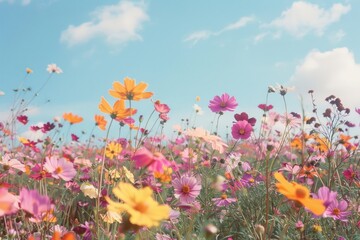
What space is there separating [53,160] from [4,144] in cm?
261

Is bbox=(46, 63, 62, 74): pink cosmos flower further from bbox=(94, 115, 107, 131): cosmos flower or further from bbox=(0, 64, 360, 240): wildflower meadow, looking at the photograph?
bbox=(94, 115, 107, 131): cosmos flower

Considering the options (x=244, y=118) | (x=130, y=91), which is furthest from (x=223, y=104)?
(x=130, y=91)

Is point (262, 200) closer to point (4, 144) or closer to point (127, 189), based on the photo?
point (127, 189)

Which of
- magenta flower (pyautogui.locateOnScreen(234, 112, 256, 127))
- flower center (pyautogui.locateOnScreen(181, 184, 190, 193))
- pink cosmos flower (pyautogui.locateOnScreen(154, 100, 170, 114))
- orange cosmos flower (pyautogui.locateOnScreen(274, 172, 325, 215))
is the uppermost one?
magenta flower (pyautogui.locateOnScreen(234, 112, 256, 127))

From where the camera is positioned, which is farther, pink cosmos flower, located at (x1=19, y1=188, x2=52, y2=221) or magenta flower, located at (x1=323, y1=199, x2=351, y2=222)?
magenta flower, located at (x1=323, y1=199, x2=351, y2=222)

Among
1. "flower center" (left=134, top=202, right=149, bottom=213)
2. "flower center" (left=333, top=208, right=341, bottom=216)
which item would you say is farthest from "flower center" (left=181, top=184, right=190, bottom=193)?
"flower center" (left=134, top=202, right=149, bottom=213)

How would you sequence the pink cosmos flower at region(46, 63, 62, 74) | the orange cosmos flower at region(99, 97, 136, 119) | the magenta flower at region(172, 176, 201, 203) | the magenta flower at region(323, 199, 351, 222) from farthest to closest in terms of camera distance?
the pink cosmos flower at region(46, 63, 62, 74) < the magenta flower at region(172, 176, 201, 203) < the magenta flower at region(323, 199, 351, 222) < the orange cosmos flower at region(99, 97, 136, 119)

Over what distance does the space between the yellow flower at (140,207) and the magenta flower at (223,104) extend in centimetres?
146

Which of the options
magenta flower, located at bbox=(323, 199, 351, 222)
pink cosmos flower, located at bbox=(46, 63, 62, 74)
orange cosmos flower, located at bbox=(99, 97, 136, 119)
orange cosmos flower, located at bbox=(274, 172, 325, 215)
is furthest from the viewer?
pink cosmos flower, located at bbox=(46, 63, 62, 74)

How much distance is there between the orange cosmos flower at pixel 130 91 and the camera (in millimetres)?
1323

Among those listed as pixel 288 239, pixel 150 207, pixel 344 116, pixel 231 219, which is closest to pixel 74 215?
pixel 231 219

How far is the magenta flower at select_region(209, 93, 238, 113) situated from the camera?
217 cm

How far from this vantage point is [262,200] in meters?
2.05

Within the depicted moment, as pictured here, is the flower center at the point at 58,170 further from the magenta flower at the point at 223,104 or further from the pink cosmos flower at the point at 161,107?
the magenta flower at the point at 223,104
